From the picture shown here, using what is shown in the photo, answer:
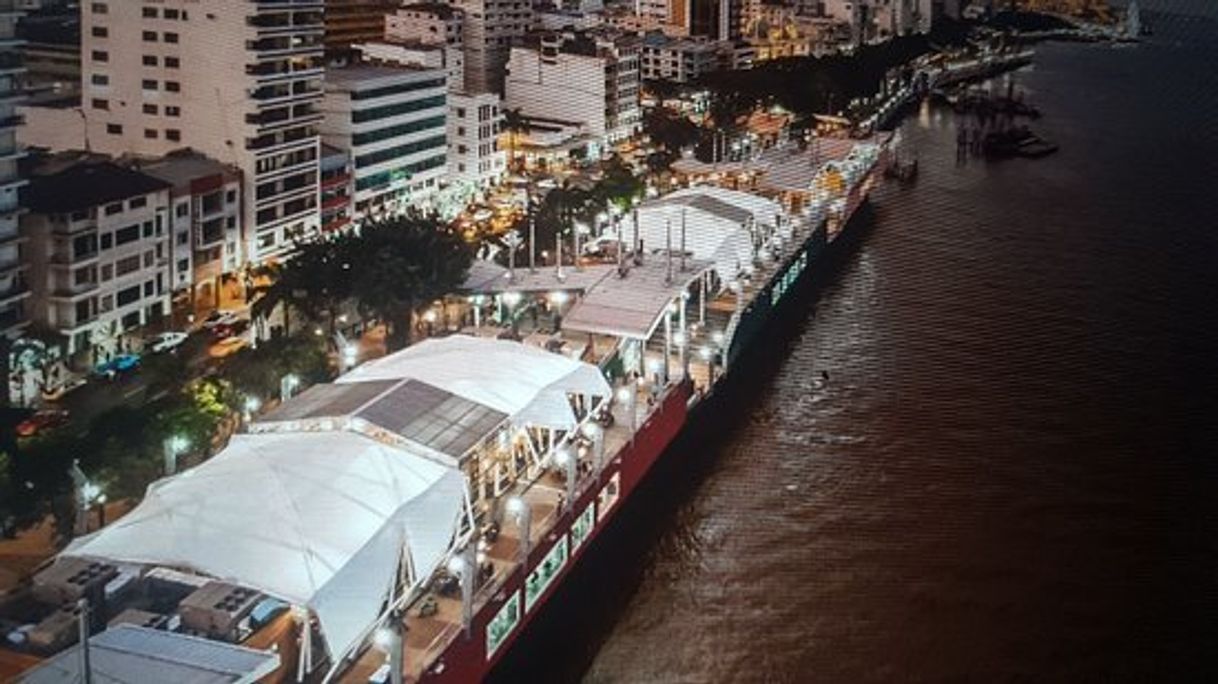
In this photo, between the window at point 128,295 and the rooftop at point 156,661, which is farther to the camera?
the window at point 128,295

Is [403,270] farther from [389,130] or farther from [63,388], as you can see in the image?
[389,130]

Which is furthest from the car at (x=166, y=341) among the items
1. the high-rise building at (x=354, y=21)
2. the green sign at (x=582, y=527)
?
the high-rise building at (x=354, y=21)

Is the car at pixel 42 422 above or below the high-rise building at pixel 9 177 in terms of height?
below

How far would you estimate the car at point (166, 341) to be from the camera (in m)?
5.00

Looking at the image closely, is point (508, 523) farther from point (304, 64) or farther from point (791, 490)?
point (304, 64)

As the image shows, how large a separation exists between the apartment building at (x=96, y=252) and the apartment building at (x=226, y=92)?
698 mm

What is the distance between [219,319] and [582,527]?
2478 millimetres

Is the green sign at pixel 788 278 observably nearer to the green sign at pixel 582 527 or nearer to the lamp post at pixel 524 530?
the green sign at pixel 582 527

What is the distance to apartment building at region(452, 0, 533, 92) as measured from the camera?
412 inches

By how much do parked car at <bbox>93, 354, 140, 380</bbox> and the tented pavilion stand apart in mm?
1529

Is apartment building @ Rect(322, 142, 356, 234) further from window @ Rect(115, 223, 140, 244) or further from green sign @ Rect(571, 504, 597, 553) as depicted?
green sign @ Rect(571, 504, 597, 553)

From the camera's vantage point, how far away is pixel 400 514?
281 centimetres

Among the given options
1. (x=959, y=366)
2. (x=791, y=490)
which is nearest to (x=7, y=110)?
(x=791, y=490)

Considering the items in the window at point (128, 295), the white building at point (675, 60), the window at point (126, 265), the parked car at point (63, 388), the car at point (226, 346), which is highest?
the white building at point (675, 60)
